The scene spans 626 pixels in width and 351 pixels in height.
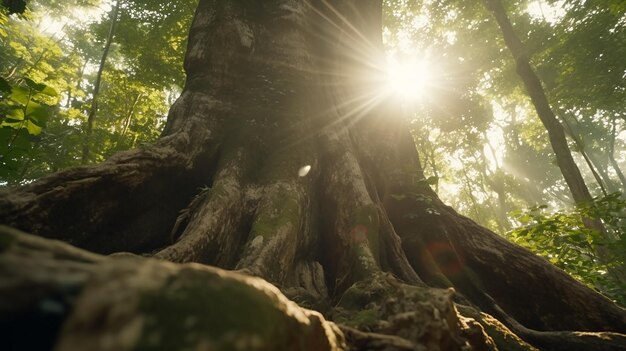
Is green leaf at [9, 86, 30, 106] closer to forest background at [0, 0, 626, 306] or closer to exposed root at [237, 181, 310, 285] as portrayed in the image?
forest background at [0, 0, 626, 306]

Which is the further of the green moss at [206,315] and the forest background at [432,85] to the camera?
the forest background at [432,85]

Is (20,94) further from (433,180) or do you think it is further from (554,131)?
(554,131)

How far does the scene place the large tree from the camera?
0.80m

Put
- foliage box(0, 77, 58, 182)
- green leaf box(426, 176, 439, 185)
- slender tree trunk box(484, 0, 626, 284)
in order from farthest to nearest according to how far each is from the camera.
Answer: slender tree trunk box(484, 0, 626, 284) → green leaf box(426, 176, 439, 185) → foliage box(0, 77, 58, 182)

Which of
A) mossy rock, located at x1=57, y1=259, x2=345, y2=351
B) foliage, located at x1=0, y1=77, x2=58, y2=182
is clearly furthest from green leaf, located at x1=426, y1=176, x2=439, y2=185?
foliage, located at x1=0, y1=77, x2=58, y2=182

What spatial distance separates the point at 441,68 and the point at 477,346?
18199 mm

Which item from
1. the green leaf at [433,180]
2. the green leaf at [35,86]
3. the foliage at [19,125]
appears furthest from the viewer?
the green leaf at [433,180]

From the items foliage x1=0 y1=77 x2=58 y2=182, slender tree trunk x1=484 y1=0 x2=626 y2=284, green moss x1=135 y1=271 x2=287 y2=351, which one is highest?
slender tree trunk x1=484 y1=0 x2=626 y2=284

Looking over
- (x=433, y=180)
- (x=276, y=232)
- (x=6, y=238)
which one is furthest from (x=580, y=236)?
(x=6, y=238)

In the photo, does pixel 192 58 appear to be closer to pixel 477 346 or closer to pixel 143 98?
pixel 477 346

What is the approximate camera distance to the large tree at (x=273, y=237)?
80 cm

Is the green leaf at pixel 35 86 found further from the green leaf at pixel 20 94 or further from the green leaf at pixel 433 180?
the green leaf at pixel 433 180

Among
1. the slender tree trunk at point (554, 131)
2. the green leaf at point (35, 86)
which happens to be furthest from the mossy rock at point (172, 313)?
the slender tree trunk at point (554, 131)

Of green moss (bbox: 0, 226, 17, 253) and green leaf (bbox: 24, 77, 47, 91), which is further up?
green leaf (bbox: 24, 77, 47, 91)
